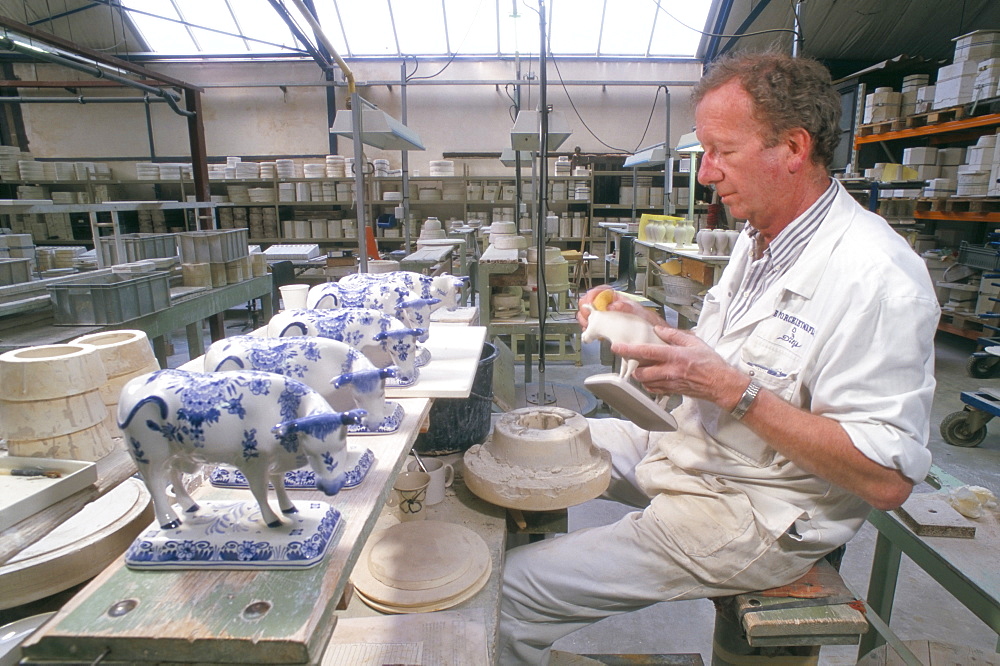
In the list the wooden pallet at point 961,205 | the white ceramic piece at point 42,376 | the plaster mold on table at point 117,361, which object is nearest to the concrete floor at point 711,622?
the plaster mold on table at point 117,361

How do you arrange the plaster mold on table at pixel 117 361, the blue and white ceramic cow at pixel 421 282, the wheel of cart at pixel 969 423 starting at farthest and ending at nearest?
the wheel of cart at pixel 969 423 < the blue and white ceramic cow at pixel 421 282 < the plaster mold on table at pixel 117 361

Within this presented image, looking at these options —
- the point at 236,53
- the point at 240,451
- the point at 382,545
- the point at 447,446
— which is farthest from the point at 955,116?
the point at 236,53

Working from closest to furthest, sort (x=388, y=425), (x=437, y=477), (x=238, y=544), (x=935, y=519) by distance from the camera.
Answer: (x=238, y=544)
(x=388, y=425)
(x=935, y=519)
(x=437, y=477)

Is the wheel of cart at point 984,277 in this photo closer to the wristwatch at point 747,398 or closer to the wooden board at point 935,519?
the wooden board at point 935,519

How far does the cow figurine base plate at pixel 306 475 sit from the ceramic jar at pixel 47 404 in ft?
1.43

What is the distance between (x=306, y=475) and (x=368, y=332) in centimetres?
45

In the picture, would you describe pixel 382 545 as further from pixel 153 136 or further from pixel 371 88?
pixel 153 136

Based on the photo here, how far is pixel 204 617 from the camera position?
2.56 ft

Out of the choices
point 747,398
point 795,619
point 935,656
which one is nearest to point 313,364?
point 747,398

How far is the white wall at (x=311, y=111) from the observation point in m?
10.3

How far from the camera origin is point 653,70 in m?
10.4

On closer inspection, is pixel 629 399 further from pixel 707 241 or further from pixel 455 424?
pixel 707 241

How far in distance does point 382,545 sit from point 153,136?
37.2 feet

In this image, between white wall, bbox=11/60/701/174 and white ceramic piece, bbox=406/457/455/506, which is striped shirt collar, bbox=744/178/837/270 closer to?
white ceramic piece, bbox=406/457/455/506
